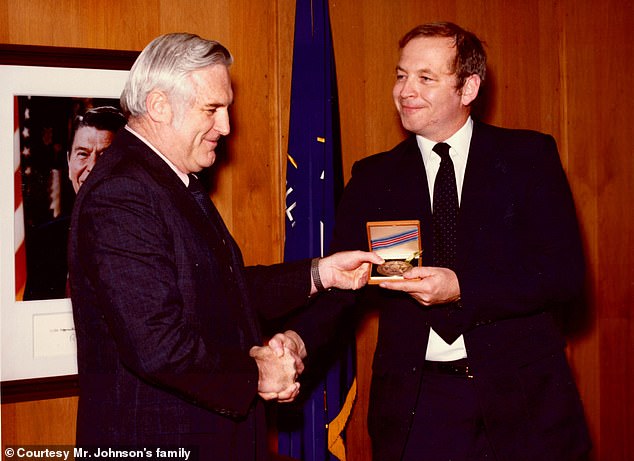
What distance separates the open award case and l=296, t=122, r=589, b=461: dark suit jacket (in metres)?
0.11

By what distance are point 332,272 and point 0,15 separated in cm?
168

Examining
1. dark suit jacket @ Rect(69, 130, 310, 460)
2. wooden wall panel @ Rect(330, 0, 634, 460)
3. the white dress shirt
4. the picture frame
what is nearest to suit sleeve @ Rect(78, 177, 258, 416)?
dark suit jacket @ Rect(69, 130, 310, 460)

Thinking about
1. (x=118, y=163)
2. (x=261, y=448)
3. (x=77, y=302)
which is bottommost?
(x=261, y=448)

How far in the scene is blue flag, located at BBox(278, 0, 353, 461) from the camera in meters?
3.09

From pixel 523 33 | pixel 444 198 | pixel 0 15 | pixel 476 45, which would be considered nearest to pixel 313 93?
pixel 476 45

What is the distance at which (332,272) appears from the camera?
2535 millimetres

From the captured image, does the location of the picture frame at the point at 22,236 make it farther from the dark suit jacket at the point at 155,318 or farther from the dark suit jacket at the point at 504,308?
the dark suit jacket at the point at 504,308

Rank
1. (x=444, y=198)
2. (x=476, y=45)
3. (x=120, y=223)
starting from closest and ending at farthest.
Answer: (x=120, y=223) → (x=444, y=198) → (x=476, y=45)

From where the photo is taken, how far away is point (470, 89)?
2.61 metres

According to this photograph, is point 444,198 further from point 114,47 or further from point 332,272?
point 114,47

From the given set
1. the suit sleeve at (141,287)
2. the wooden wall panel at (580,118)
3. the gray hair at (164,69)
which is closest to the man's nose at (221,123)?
the gray hair at (164,69)

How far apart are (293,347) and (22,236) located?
1.22 m

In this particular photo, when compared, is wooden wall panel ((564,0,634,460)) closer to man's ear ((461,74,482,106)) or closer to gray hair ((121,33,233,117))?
man's ear ((461,74,482,106))

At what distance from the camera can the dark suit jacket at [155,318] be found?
171 centimetres
